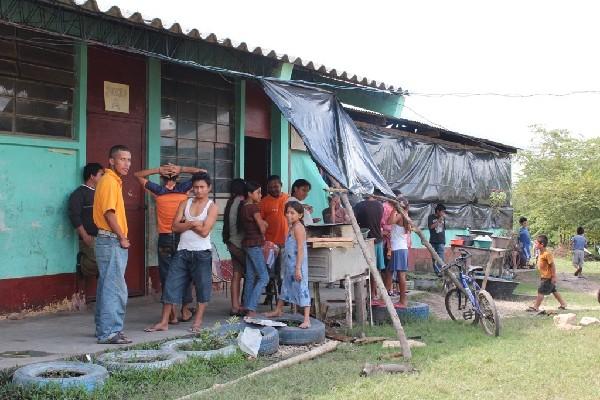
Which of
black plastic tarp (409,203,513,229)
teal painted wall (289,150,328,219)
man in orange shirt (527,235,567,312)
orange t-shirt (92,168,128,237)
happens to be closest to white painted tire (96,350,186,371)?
orange t-shirt (92,168,128,237)

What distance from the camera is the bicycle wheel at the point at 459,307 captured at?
27.5 ft

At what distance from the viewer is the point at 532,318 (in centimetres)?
Result: 943

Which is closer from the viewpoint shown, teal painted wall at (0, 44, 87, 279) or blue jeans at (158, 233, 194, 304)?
teal painted wall at (0, 44, 87, 279)

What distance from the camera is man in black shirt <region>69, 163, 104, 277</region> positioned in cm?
750

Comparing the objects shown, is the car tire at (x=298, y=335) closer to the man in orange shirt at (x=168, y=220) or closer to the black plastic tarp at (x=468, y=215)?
the man in orange shirt at (x=168, y=220)

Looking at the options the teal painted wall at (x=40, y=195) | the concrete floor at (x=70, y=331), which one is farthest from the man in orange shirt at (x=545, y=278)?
the teal painted wall at (x=40, y=195)

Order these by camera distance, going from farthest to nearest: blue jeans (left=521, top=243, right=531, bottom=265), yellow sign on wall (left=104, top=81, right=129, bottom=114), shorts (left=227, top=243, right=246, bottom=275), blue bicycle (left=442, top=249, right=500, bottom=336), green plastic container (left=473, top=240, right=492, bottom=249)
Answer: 1. blue jeans (left=521, top=243, right=531, bottom=265)
2. green plastic container (left=473, top=240, right=492, bottom=249)
3. yellow sign on wall (left=104, top=81, right=129, bottom=114)
4. blue bicycle (left=442, top=249, right=500, bottom=336)
5. shorts (left=227, top=243, right=246, bottom=275)

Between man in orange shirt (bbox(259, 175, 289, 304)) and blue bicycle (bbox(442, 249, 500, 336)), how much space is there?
2.15 metres

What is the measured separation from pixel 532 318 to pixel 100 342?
630 cm

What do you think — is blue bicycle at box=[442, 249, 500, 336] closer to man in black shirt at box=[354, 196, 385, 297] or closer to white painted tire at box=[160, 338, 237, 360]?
man in black shirt at box=[354, 196, 385, 297]

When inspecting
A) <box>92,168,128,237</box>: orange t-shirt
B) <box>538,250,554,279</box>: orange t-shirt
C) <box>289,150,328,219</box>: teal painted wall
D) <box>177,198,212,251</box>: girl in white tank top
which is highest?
<box>289,150,328,219</box>: teal painted wall

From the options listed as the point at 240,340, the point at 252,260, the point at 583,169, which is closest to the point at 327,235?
the point at 252,260

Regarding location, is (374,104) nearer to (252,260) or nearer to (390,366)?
(252,260)

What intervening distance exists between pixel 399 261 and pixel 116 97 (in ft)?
14.1
